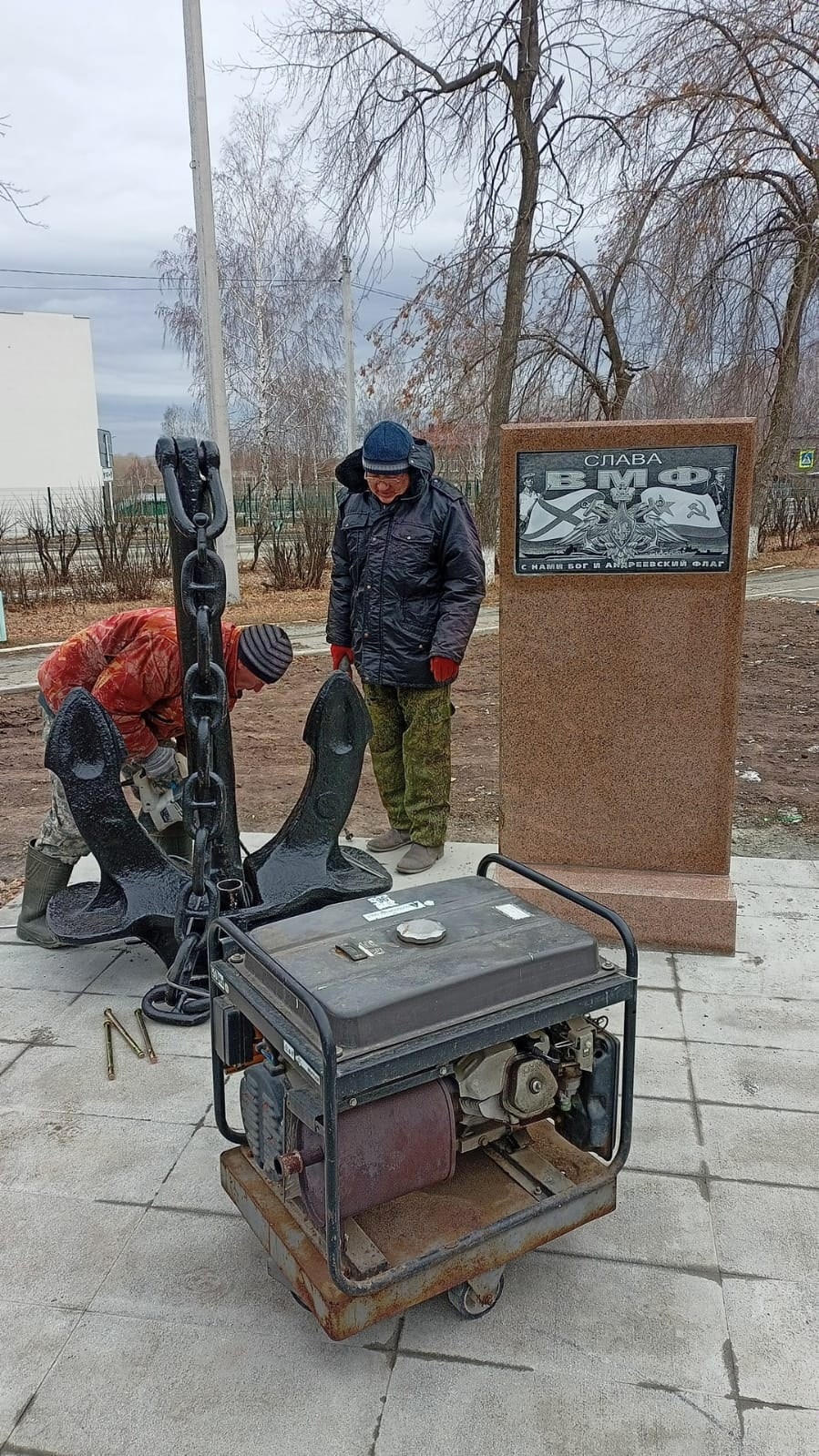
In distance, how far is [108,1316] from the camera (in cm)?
212

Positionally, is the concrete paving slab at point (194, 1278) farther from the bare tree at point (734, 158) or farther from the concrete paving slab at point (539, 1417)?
the bare tree at point (734, 158)

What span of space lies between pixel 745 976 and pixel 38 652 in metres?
9.54

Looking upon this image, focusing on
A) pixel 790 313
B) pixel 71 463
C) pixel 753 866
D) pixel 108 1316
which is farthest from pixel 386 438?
pixel 71 463

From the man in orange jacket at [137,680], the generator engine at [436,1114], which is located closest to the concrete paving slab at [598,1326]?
the generator engine at [436,1114]

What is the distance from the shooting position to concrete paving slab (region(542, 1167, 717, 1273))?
2.28m

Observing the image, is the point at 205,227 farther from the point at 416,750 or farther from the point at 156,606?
the point at 416,750

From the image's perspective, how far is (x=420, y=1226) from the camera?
2088 mm

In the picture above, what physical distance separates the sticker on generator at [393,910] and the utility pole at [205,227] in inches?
393

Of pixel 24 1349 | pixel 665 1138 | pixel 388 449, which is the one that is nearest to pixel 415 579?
pixel 388 449

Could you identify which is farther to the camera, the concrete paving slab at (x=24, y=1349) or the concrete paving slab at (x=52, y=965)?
the concrete paving slab at (x=52, y=965)

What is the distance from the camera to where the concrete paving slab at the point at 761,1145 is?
254cm

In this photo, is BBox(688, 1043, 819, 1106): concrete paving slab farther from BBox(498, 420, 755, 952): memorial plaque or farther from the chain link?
the chain link

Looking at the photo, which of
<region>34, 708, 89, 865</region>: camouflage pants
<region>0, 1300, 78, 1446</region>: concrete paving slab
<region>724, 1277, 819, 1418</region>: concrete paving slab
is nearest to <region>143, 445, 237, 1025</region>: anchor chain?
<region>34, 708, 89, 865</region>: camouflage pants

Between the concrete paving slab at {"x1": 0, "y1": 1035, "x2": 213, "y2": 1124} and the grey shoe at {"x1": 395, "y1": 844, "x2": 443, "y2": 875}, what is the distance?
1516mm
